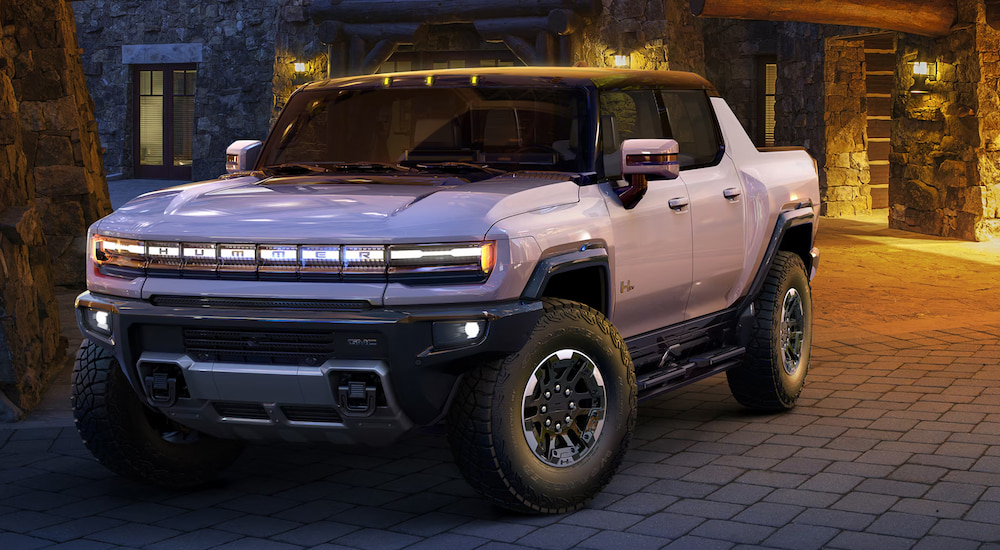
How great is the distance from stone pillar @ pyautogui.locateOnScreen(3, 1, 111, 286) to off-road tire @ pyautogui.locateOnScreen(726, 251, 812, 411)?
20.3ft

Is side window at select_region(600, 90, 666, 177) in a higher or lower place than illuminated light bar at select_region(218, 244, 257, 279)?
higher

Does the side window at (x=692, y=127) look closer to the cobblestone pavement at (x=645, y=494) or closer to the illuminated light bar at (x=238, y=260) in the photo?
the cobblestone pavement at (x=645, y=494)

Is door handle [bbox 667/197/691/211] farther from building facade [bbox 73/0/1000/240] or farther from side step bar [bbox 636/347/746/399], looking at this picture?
building facade [bbox 73/0/1000/240]

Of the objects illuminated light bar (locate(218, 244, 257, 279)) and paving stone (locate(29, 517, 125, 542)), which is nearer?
illuminated light bar (locate(218, 244, 257, 279))

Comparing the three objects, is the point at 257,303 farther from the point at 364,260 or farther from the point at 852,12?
the point at 852,12

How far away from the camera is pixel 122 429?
4.86m

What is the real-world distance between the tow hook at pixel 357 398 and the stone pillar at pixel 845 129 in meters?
15.9

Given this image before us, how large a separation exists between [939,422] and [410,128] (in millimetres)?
2863

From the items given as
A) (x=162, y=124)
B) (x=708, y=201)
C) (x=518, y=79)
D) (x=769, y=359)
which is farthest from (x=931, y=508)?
(x=162, y=124)

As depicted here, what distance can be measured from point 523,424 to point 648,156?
1161 mm

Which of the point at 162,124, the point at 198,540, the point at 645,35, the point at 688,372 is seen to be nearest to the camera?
the point at 198,540

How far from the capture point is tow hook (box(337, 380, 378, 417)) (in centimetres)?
416

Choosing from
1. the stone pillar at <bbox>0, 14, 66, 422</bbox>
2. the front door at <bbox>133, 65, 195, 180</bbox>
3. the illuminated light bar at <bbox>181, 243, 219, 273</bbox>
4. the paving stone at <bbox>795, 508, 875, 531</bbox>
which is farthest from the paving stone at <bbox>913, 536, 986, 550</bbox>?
the front door at <bbox>133, 65, 195, 180</bbox>

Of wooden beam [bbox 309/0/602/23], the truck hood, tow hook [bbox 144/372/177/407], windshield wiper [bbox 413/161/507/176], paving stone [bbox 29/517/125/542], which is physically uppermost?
wooden beam [bbox 309/0/602/23]
